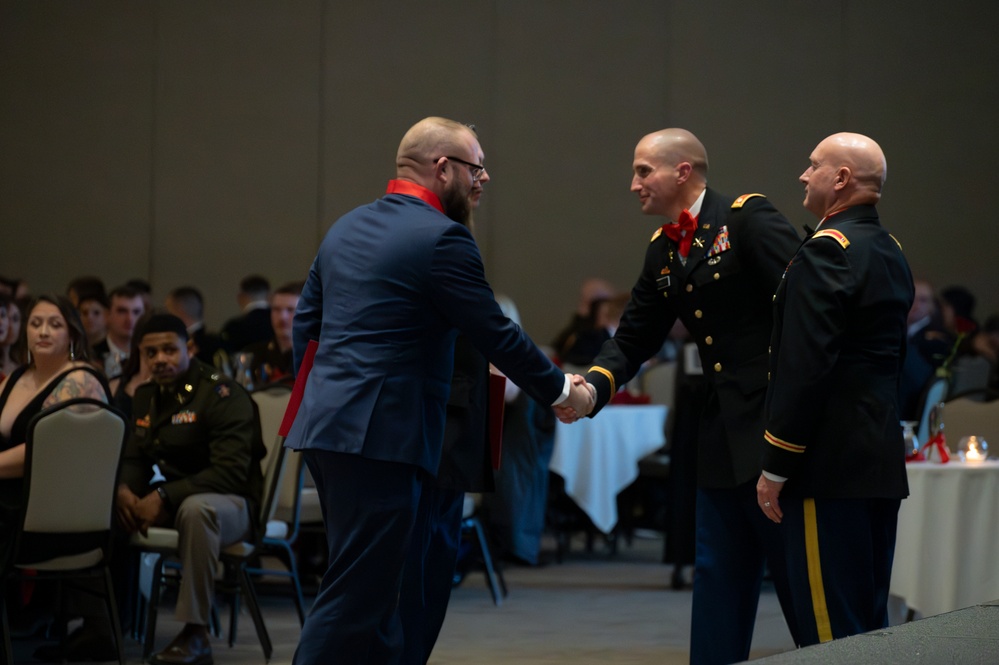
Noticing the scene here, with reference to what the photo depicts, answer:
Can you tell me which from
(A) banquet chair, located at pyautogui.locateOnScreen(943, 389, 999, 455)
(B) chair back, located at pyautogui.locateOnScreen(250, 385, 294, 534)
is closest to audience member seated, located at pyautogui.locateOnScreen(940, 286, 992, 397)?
(A) banquet chair, located at pyautogui.locateOnScreen(943, 389, 999, 455)

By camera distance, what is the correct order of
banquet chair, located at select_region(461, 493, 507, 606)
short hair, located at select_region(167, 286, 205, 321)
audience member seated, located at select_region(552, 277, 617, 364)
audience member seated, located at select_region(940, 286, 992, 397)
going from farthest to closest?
1. audience member seated, located at select_region(552, 277, 617, 364)
2. short hair, located at select_region(167, 286, 205, 321)
3. audience member seated, located at select_region(940, 286, 992, 397)
4. banquet chair, located at select_region(461, 493, 507, 606)

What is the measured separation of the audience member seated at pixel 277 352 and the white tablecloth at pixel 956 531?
3.00 meters

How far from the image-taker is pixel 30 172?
11.3 meters

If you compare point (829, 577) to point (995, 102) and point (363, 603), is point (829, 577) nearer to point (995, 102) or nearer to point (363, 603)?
point (363, 603)

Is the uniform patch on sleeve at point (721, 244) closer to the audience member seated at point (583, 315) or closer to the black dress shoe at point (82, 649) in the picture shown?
the black dress shoe at point (82, 649)

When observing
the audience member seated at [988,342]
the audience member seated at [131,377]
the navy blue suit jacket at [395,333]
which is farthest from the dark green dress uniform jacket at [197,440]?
the audience member seated at [988,342]

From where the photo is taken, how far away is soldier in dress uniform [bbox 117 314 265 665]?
15.4 ft

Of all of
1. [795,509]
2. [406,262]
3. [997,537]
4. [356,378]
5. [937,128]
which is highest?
[937,128]

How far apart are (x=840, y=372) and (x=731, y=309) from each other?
0.43 metres

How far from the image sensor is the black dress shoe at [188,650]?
463 cm

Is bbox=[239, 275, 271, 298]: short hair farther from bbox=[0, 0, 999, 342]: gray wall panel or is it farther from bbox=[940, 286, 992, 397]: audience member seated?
bbox=[940, 286, 992, 397]: audience member seated

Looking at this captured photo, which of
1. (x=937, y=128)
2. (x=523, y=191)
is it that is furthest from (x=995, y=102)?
(x=523, y=191)

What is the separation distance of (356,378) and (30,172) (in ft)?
29.6

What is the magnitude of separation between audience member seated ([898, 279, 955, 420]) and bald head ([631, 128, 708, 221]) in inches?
89.2
